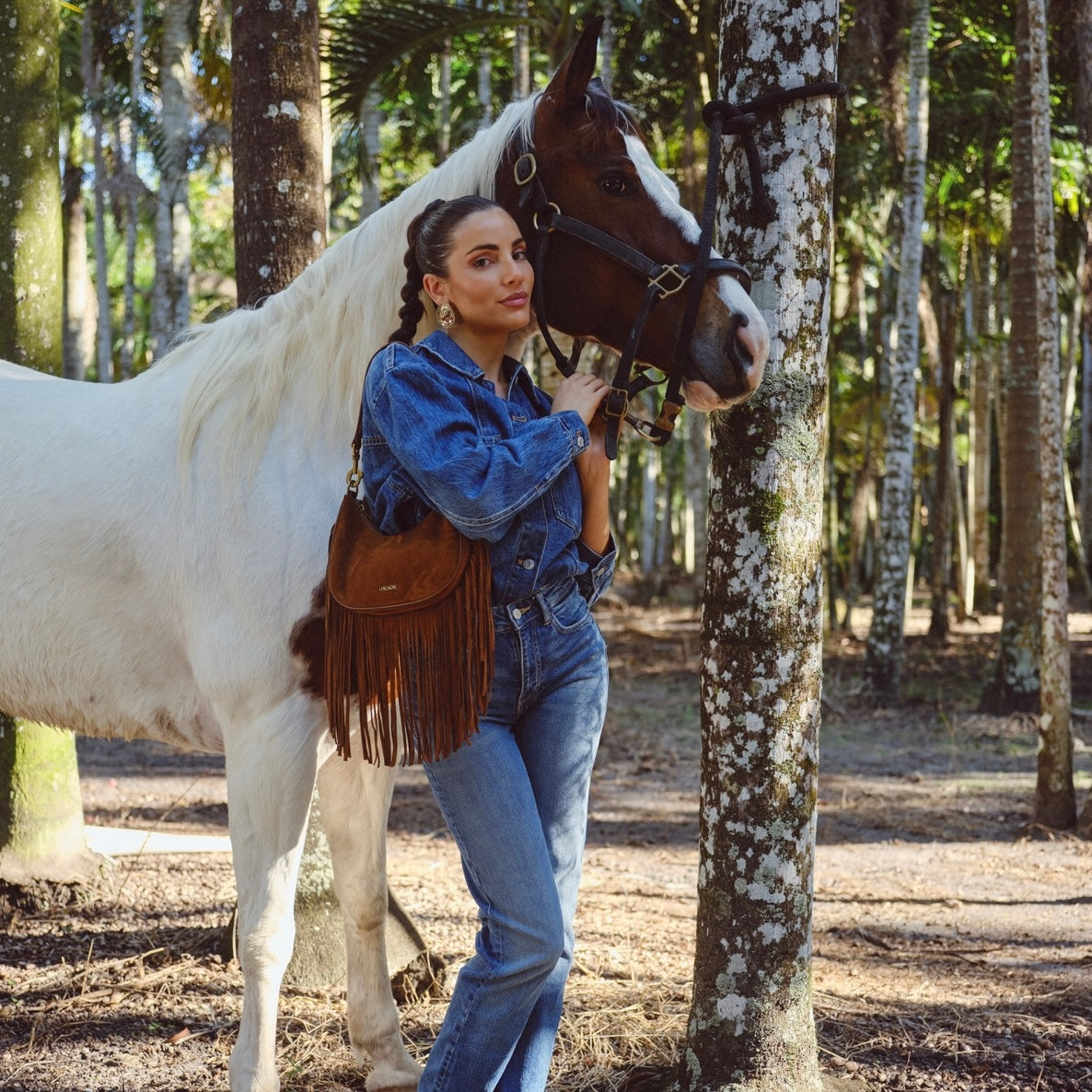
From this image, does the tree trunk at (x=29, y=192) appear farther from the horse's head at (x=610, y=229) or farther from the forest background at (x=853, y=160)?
the horse's head at (x=610, y=229)

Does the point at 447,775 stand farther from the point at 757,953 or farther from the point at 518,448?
the point at 757,953

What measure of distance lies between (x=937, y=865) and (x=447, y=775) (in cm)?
440

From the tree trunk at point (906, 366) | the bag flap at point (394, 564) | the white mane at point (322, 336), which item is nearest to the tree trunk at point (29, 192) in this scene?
the white mane at point (322, 336)

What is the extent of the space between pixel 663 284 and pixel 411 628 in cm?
92

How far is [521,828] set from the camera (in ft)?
7.01

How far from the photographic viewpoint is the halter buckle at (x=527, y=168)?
7.95 ft

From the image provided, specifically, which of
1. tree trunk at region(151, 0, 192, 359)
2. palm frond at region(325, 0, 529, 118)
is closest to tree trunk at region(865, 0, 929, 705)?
palm frond at region(325, 0, 529, 118)

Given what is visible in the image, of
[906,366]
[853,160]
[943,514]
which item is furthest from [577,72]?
[943,514]

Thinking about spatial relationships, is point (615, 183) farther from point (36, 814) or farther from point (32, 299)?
point (36, 814)

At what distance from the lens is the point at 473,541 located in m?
2.11

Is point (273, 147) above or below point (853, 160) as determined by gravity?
below

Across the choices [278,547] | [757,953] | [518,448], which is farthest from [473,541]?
[757,953]

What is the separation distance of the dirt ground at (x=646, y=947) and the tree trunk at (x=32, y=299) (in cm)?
25

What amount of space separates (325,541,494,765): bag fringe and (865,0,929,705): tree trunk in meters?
9.07
